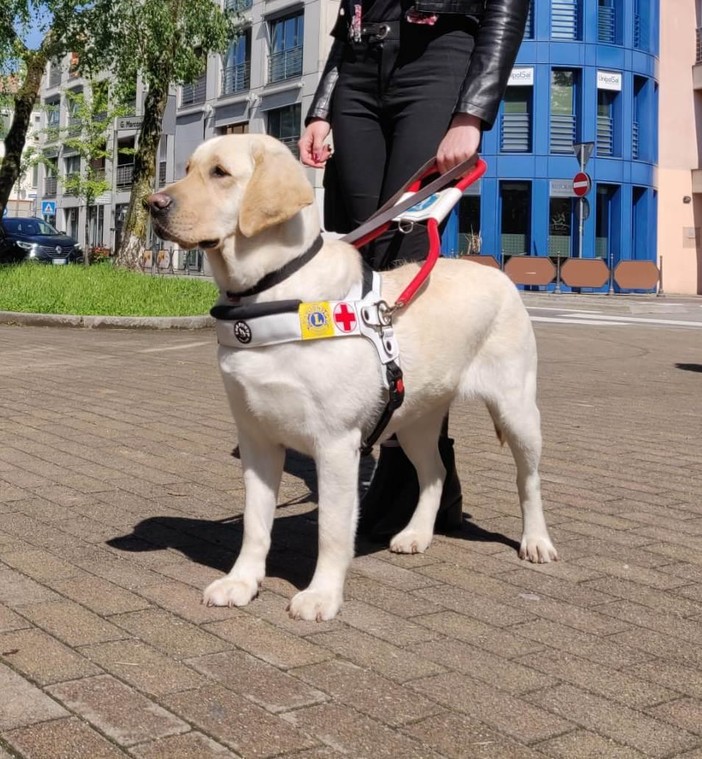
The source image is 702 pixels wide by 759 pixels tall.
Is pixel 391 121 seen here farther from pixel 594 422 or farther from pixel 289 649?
pixel 594 422

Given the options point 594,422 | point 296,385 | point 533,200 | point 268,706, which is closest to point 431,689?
point 268,706

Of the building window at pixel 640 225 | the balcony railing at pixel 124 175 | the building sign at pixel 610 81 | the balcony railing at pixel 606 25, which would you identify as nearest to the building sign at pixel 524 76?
the building sign at pixel 610 81

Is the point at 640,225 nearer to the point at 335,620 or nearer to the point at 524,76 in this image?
the point at 524,76

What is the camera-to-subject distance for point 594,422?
7.57 m

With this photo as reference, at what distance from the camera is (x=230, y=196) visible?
128 inches

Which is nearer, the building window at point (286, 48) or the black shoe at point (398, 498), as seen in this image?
the black shoe at point (398, 498)

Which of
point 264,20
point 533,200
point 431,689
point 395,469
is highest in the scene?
point 264,20

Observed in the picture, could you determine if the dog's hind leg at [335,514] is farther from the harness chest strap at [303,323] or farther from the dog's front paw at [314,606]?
the harness chest strap at [303,323]

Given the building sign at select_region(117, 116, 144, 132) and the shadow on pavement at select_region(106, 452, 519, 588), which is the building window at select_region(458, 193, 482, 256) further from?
the shadow on pavement at select_region(106, 452, 519, 588)

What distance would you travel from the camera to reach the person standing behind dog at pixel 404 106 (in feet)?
14.1

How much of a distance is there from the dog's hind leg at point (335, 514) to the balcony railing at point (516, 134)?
3626 centimetres

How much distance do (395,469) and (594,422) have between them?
3.34 metres

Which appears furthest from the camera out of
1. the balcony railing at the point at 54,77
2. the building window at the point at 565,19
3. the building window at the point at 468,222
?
the balcony railing at the point at 54,77

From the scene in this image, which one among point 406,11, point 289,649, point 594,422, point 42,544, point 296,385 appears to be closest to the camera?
point 289,649
